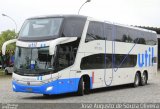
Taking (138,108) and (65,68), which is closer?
(138,108)

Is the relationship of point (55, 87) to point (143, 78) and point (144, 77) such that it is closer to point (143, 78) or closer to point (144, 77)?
point (143, 78)

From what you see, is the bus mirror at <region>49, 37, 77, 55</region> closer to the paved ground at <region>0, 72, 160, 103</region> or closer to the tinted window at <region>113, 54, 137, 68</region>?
the paved ground at <region>0, 72, 160, 103</region>

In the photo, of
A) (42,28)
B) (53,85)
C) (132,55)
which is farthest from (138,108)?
(132,55)

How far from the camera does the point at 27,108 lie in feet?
48.9

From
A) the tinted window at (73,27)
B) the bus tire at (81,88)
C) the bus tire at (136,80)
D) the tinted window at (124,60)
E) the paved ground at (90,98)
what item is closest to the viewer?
the paved ground at (90,98)

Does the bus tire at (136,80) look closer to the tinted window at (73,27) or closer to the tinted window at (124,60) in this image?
the tinted window at (124,60)

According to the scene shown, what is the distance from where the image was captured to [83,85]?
20438mm

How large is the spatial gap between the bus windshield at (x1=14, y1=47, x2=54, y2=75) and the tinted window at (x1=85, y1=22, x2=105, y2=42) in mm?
2828

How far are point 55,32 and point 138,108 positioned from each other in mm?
5827

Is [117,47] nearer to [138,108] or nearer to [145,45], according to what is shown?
[145,45]

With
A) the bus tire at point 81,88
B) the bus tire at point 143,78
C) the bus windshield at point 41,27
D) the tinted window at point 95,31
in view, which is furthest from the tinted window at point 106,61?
the bus windshield at point 41,27

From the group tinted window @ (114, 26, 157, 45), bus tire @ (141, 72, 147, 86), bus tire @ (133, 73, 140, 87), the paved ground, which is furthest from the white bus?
bus tire @ (141, 72, 147, 86)

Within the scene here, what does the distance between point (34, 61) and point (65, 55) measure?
4.50 ft

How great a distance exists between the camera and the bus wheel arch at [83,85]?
66.2 ft
